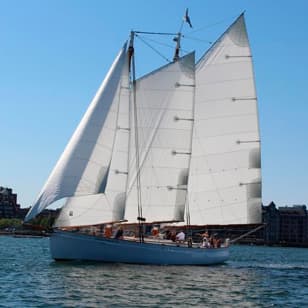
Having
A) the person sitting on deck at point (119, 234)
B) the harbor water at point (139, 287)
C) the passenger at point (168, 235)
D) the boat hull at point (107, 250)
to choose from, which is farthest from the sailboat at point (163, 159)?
the harbor water at point (139, 287)

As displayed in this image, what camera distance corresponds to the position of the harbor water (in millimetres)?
30922

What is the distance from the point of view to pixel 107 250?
1877 inches

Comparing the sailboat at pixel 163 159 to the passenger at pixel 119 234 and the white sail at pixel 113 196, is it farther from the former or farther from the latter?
the passenger at pixel 119 234

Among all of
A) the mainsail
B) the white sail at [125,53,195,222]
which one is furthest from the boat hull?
the white sail at [125,53,195,222]

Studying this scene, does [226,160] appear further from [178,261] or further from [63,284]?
[63,284]

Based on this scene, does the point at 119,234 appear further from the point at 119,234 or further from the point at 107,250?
the point at 107,250

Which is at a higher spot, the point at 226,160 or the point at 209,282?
the point at 226,160

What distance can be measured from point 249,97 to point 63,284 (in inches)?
1008

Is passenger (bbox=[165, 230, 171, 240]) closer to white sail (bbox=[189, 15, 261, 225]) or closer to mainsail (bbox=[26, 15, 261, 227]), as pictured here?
mainsail (bbox=[26, 15, 261, 227])

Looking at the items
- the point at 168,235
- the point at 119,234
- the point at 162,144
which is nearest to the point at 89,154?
the point at 119,234

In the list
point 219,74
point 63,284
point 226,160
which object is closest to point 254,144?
point 226,160

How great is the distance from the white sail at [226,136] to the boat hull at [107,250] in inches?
295

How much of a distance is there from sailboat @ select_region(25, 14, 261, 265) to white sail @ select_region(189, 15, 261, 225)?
0.26ft

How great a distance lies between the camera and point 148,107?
172 feet
